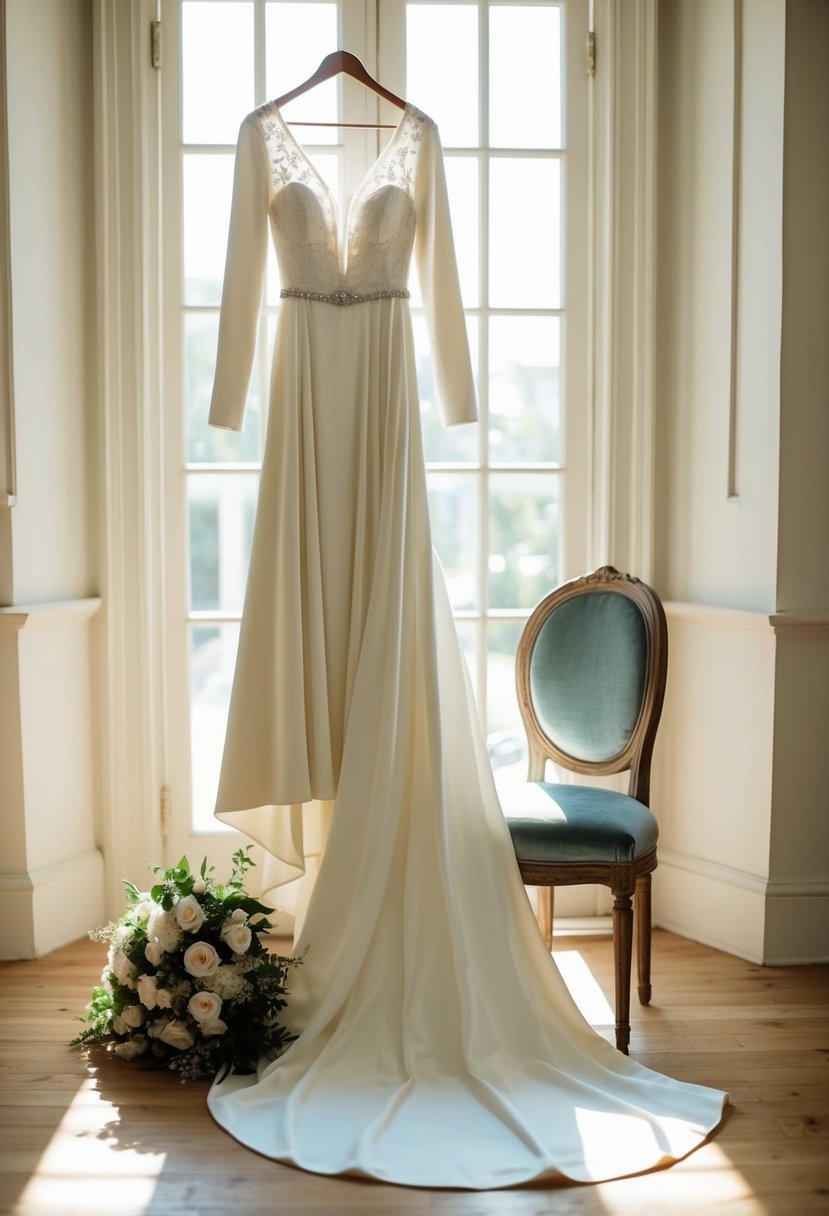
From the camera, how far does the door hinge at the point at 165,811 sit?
10.0 ft

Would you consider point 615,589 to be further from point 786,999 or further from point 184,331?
point 184,331

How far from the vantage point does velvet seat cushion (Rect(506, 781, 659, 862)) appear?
226cm

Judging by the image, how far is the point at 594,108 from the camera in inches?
118

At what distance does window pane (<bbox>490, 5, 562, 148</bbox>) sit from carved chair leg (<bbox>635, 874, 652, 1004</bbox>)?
2006mm

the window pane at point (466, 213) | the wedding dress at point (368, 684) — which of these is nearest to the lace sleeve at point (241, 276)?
the wedding dress at point (368, 684)

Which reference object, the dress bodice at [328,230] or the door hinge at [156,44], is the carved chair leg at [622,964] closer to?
the dress bodice at [328,230]

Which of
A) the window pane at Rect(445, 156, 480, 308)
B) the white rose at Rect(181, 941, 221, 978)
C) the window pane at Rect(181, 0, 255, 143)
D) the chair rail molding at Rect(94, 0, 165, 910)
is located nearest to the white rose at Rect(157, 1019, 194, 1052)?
the white rose at Rect(181, 941, 221, 978)

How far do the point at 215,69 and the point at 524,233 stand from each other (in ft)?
3.09

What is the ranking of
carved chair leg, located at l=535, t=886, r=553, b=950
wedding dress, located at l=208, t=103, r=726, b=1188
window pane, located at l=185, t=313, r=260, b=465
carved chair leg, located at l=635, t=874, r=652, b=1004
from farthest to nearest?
window pane, located at l=185, t=313, r=260, b=465, carved chair leg, located at l=535, t=886, r=553, b=950, carved chair leg, located at l=635, t=874, r=652, b=1004, wedding dress, located at l=208, t=103, r=726, b=1188

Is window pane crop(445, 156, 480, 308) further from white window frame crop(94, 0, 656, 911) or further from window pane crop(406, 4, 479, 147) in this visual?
white window frame crop(94, 0, 656, 911)

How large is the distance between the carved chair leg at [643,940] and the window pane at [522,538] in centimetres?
91

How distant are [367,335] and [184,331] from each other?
31.4 inches

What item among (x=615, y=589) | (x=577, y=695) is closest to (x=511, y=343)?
(x=615, y=589)

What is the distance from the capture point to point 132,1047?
7.43 feet
